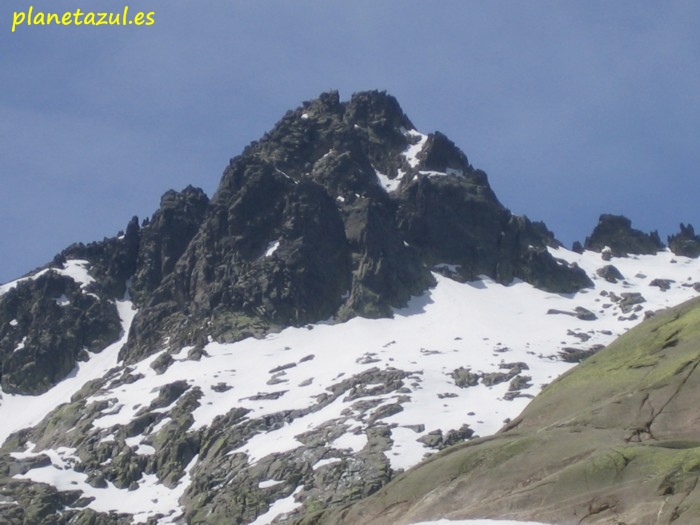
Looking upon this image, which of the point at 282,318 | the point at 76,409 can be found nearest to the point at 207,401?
the point at 76,409

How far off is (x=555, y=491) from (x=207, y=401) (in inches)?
3967

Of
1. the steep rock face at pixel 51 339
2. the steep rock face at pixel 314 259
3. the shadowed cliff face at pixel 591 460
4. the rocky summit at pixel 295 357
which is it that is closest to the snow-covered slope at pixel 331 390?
the rocky summit at pixel 295 357

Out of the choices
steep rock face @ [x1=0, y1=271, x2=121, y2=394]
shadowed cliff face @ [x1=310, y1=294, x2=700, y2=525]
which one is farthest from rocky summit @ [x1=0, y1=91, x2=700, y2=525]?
shadowed cliff face @ [x1=310, y1=294, x2=700, y2=525]

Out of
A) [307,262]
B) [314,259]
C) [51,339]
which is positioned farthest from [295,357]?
[51,339]

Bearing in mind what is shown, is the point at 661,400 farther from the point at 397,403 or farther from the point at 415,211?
the point at 415,211

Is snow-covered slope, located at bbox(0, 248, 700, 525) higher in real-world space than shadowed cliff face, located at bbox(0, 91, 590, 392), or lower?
lower

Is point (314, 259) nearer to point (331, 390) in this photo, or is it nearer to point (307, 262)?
point (307, 262)


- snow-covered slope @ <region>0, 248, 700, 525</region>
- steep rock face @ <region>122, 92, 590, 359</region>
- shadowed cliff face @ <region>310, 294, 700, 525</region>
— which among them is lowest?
shadowed cliff face @ <region>310, 294, 700, 525</region>

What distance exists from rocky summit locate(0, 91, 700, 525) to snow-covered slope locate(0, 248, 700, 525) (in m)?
0.37

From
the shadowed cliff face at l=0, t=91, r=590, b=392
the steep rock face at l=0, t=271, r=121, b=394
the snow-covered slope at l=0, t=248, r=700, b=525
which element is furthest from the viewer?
the steep rock face at l=0, t=271, r=121, b=394

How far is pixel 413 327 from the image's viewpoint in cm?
16125

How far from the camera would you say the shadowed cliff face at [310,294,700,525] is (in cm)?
3812

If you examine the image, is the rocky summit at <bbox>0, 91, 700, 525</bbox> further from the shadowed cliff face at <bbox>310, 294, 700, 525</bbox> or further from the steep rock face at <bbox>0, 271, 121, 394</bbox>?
the shadowed cliff face at <bbox>310, 294, 700, 525</bbox>

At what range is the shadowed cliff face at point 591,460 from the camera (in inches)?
1501
